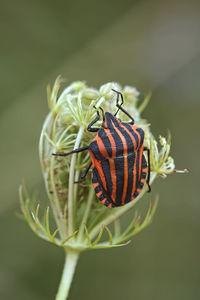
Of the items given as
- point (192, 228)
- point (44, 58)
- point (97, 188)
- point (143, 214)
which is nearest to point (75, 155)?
point (97, 188)

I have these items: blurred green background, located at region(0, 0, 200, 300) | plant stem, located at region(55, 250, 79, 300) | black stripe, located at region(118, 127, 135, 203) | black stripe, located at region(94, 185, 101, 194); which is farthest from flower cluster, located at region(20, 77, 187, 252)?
blurred green background, located at region(0, 0, 200, 300)

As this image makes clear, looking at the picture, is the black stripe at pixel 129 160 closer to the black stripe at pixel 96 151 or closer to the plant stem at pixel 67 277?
the black stripe at pixel 96 151

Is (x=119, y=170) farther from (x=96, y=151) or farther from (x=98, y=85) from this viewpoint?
(x=98, y=85)

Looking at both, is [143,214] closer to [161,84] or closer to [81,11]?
[161,84]

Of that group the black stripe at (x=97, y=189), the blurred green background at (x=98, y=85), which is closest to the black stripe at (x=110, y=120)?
the black stripe at (x=97, y=189)

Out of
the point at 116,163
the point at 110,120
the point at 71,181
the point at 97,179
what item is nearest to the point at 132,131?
the point at 110,120
